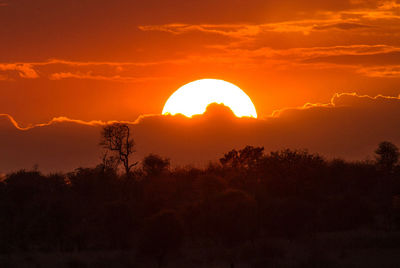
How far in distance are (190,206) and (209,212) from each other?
605 centimetres

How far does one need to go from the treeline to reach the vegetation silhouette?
0.12m

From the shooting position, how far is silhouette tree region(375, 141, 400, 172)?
113 meters

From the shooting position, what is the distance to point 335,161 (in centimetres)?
11919

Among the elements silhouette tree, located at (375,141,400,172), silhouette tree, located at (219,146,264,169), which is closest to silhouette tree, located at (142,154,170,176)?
silhouette tree, located at (219,146,264,169)

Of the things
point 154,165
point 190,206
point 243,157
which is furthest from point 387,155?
point 190,206

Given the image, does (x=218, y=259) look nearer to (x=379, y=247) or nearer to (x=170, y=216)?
(x=170, y=216)

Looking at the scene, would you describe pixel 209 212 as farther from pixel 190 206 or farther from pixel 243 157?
pixel 243 157

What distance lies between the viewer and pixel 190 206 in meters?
82.4

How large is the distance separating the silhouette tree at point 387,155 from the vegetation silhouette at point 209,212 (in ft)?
0.66

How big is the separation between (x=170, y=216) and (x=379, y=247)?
1687cm

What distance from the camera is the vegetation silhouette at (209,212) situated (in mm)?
66438

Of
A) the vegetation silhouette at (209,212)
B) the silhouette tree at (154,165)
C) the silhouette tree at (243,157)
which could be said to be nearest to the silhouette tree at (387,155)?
the vegetation silhouette at (209,212)

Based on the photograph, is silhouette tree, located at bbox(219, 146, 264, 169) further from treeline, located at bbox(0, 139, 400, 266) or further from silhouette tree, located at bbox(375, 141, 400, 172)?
silhouette tree, located at bbox(375, 141, 400, 172)

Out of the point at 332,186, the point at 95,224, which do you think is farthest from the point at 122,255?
the point at 332,186
